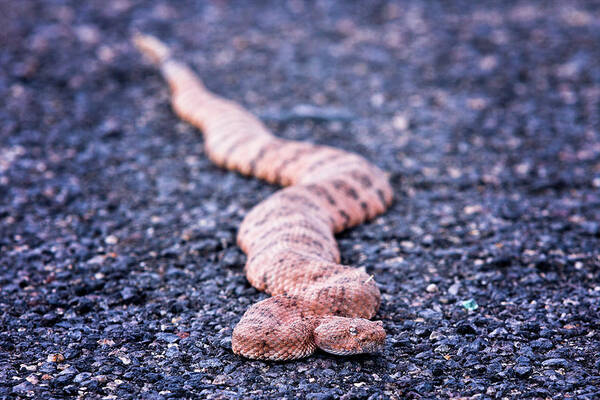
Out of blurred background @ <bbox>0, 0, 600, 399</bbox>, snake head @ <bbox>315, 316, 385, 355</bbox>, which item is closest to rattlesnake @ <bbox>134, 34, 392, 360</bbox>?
snake head @ <bbox>315, 316, 385, 355</bbox>

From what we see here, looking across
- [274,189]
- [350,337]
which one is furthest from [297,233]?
[274,189]

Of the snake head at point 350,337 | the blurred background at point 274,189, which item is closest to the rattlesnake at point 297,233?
the snake head at point 350,337

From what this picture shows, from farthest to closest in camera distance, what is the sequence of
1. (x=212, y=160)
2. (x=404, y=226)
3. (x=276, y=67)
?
(x=276, y=67)
(x=212, y=160)
(x=404, y=226)

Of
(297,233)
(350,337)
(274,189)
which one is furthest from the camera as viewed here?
(274,189)

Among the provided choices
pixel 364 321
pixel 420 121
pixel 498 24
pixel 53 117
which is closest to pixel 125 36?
pixel 53 117

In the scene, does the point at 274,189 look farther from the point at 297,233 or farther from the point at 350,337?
the point at 350,337

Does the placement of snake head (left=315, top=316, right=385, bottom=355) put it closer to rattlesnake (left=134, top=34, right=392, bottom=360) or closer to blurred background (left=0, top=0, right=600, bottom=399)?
rattlesnake (left=134, top=34, right=392, bottom=360)

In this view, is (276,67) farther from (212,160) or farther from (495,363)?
(495,363)
